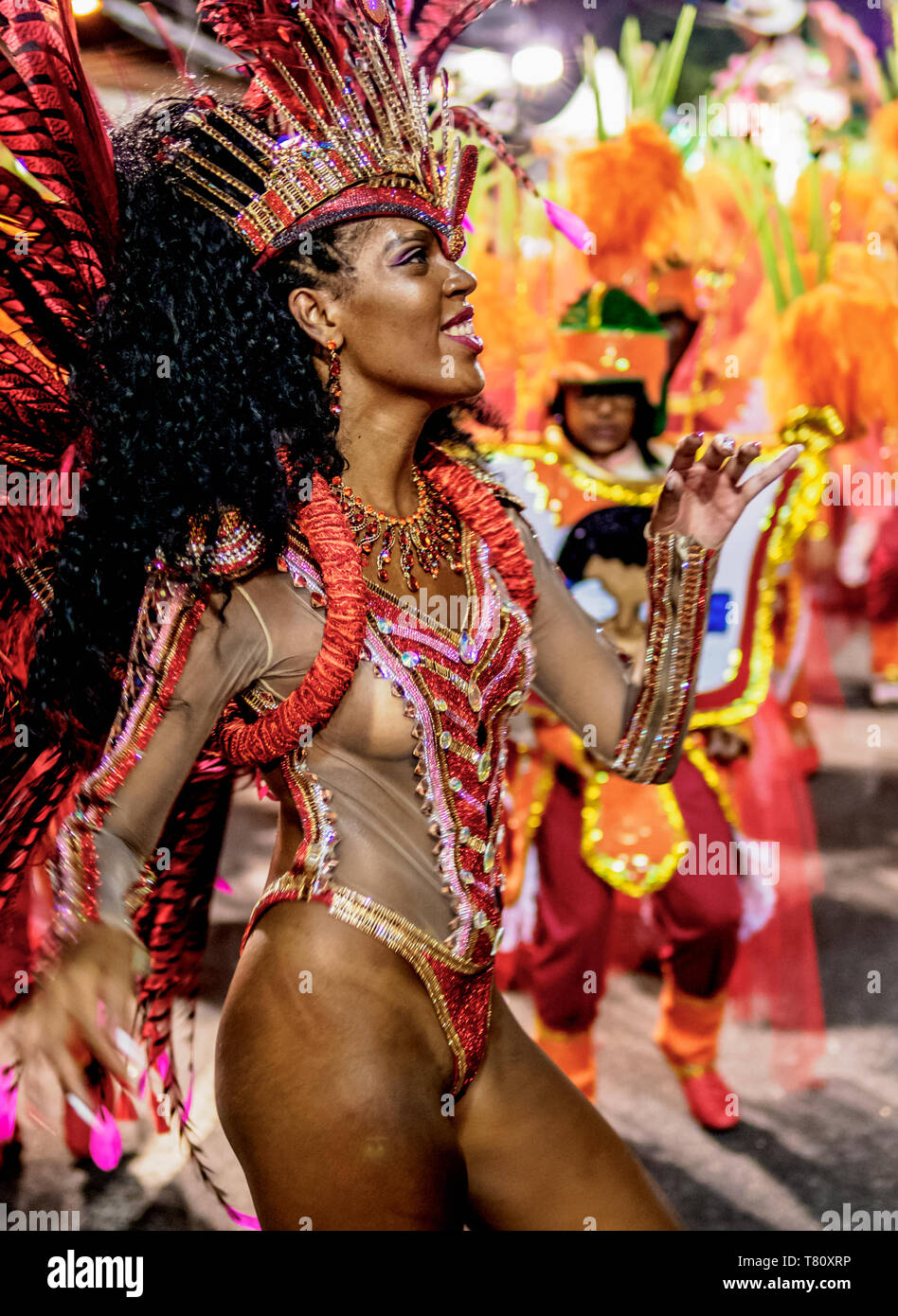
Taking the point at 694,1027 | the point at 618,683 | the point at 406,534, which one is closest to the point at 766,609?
the point at 694,1027

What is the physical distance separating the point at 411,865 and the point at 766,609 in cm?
212

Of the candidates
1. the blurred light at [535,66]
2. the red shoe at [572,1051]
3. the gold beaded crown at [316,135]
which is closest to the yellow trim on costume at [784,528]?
the red shoe at [572,1051]

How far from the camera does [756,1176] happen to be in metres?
3.33

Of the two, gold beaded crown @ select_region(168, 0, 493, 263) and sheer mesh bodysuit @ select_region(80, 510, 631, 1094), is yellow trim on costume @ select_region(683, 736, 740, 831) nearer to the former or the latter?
sheer mesh bodysuit @ select_region(80, 510, 631, 1094)

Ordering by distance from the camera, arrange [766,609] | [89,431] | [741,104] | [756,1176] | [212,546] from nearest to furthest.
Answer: [212,546] → [89,431] → [756,1176] → [766,609] → [741,104]

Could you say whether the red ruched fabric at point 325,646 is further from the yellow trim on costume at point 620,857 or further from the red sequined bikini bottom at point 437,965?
the yellow trim on costume at point 620,857

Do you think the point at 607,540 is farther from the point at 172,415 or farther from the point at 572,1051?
the point at 172,415

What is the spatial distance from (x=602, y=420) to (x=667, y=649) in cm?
194

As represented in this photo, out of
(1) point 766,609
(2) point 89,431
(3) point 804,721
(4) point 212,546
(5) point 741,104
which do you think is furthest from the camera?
(3) point 804,721

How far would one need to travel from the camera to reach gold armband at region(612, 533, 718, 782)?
193cm

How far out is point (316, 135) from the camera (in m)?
1.76

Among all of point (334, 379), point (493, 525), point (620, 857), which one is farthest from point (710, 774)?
point (334, 379)

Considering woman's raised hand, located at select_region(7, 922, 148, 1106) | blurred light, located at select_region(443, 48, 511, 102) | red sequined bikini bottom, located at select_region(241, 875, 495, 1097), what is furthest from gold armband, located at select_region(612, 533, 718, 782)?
blurred light, located at select_region(443, 48, 511, 102)
